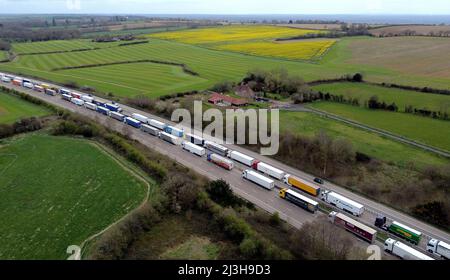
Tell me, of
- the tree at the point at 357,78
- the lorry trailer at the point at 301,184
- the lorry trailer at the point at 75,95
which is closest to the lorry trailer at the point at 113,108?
the lorry trailer at the point at 75,95

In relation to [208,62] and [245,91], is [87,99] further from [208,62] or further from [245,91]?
[208,62]

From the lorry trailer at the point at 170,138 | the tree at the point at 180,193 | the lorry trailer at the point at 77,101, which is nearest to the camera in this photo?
the tree at the point at 180,193

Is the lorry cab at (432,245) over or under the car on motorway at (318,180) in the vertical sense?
under

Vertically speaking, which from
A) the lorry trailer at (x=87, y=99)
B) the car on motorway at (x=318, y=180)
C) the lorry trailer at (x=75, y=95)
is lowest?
the car on motorway at (x=318, y=180)

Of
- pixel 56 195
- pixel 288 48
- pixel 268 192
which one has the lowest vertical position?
pixel 268 192

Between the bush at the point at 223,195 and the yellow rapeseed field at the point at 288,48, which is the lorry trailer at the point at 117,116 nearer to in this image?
the bush at the point at 223,195

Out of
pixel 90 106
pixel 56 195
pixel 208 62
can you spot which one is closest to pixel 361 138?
pixel 56 195

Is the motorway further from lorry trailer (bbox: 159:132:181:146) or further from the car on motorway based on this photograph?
lorry trailer (bbox: 159:132:181:146)

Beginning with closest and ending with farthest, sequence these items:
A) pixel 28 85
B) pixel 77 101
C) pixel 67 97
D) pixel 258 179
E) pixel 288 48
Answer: pixel 258 179 → pixel 77 101 → pixel 67 97 → pixel 28 85 → pixel 288 48
